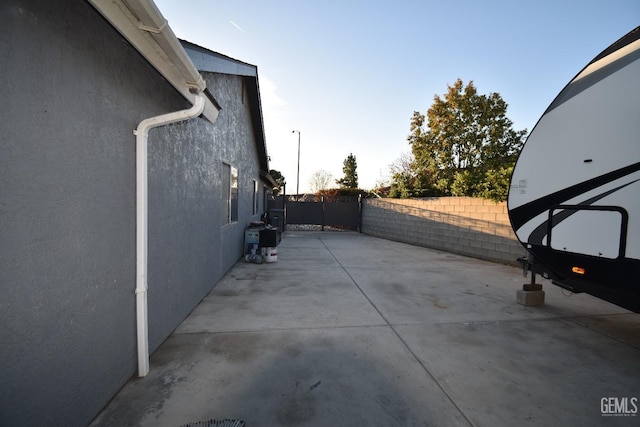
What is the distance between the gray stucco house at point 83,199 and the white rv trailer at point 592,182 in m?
4.38

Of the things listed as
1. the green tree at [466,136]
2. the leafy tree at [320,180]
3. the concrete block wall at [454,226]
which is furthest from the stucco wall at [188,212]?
the leafy tree at [320,180]

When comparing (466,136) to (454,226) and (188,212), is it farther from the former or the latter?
(188,212)

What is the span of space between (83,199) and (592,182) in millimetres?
4918

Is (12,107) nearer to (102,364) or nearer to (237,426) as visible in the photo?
(102,364)

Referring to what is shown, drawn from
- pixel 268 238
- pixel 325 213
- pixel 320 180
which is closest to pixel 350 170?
pixel 320 180

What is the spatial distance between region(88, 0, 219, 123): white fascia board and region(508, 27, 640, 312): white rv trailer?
4375 millimetres

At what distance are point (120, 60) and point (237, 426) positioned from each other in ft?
10.5

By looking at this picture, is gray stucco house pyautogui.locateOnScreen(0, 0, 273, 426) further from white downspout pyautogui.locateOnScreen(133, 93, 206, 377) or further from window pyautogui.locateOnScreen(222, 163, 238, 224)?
window pyautogui.locateOnScreen(222, 163, 238, 224)

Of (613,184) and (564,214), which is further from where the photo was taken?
(564,214)

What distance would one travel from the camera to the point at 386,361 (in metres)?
2.99

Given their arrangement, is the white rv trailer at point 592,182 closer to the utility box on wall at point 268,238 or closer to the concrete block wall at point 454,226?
the concrete block wall at point 454,226

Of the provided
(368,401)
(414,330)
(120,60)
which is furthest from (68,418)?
(414,330)

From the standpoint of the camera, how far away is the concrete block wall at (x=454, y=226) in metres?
8.15

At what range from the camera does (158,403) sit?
2.30m
